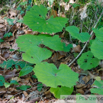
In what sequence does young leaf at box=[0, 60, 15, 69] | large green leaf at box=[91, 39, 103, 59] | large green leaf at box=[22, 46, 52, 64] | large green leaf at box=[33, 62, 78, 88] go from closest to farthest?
large green leaf at box=[33, 62, 78, 88], large green leaf at box=[91, 39, 103, 59], large green leaf at box=[22, 46, 52, 64], young leaf at box=[0, 60, 15, 69]

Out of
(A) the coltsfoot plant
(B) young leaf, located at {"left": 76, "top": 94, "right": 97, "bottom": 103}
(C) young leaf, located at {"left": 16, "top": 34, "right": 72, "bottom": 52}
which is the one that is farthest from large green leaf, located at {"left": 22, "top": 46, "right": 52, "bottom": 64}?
(B) young leaf, located at {"left": 76, "top": 94, "right": 97, "bottom": 103}

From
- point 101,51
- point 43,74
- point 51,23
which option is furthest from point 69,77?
point 51,23

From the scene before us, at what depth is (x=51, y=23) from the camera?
5.64ft

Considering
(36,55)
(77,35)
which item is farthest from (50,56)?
(77,35)

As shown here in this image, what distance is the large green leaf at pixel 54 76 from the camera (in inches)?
43.8

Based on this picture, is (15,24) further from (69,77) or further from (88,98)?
(88,98)

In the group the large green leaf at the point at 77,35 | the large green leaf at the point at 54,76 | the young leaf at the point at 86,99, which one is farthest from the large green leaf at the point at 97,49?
the young leaf at the point at 86,99

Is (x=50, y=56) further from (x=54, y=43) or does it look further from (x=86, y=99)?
(x=86, y=99)

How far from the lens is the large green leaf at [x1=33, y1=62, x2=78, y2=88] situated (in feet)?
3.65

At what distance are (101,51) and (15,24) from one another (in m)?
1.65

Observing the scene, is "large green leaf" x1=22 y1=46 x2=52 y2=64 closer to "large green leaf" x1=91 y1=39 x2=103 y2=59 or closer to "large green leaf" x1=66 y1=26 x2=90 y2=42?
"large green leaf" x1=66 y1=26 x2=90 y2=42

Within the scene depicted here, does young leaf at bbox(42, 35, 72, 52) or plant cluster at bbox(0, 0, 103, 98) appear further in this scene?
young leaf at bbox(42, 35, 72, 52)

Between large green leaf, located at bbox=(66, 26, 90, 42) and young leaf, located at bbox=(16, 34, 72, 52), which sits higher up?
large green leaf, located at bbox=(66, 26, 90, 42)

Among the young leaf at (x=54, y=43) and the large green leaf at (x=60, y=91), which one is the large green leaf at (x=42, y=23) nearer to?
the young leaf at (x=54, y=43)
